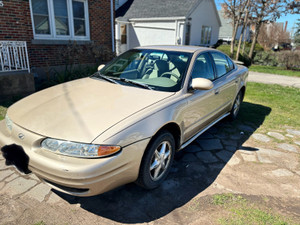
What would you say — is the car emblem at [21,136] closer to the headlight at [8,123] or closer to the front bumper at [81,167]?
the front bumper at [81,167]

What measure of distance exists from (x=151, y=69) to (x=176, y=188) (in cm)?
173

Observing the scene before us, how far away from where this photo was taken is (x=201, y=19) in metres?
20.7

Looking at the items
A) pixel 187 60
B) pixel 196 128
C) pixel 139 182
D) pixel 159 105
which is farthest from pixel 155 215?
pixel 187 60

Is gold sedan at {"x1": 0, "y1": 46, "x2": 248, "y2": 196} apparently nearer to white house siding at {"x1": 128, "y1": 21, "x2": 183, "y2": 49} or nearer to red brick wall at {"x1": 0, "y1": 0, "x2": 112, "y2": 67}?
red brick wall at {"x1": 0, "y1": 0, "x2": 112, "y2": 67}

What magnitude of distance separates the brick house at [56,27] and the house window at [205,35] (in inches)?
577

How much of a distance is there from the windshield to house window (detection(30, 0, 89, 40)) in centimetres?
499

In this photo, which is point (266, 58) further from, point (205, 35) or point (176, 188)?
point (176, 188)

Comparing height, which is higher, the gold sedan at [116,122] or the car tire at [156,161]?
the gold sedan at [116,122]

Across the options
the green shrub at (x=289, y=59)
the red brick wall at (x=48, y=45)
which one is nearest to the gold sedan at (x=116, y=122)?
the red brick wall at (x=48, y=45)

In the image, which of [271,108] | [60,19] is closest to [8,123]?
[271,108]

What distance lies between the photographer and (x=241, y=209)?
251 centimetres

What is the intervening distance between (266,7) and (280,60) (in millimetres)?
4410

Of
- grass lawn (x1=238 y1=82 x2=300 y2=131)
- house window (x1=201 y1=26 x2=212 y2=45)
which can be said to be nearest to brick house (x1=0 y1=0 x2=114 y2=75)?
grass lawn (x1=238 y1=82 x2=300 y2=131)

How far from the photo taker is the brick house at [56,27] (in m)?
6.66
